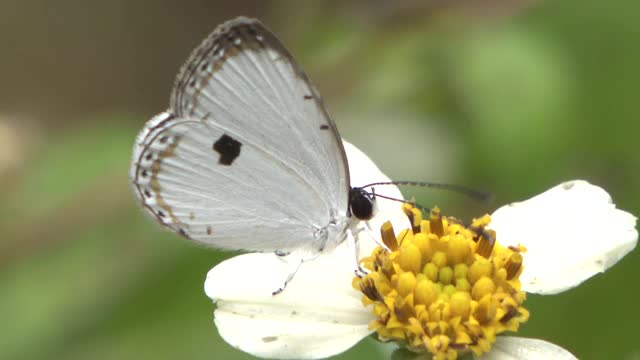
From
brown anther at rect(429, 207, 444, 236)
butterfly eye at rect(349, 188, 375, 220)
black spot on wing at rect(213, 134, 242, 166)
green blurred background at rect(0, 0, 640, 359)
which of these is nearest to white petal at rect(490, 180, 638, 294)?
brown anther at rect(429, 207, 444, 236)

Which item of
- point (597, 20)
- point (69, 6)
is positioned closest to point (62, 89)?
point (69, 6)

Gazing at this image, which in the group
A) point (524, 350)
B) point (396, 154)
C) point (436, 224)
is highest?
point (436, 224)

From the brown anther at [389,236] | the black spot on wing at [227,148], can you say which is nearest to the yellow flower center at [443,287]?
the brown anther at [389,236]

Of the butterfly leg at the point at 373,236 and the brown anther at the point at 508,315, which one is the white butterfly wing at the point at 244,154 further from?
the brown anther at the point at 508,315

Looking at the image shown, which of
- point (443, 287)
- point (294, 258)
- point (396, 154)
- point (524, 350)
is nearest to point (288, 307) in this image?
point (294, 258)

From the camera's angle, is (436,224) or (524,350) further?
(436,224)

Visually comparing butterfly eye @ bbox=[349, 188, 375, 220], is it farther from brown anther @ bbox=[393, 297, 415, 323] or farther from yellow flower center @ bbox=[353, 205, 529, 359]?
brown anther @ bbox=[393, 297, 415, 323]

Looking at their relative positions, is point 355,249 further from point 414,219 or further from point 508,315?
point 508,315
